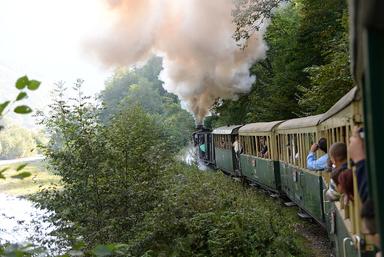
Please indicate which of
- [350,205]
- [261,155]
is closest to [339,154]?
[350,205]

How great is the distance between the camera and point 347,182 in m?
4.02

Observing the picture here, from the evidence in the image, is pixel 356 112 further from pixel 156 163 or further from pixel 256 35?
pixel 256 35

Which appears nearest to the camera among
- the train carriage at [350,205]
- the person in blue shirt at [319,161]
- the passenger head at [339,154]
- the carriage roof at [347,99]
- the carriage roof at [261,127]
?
the train carriage at [350,205]

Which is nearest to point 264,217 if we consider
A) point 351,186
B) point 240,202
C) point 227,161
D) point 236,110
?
point 240,202

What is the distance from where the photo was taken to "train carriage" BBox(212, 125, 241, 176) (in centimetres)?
2197

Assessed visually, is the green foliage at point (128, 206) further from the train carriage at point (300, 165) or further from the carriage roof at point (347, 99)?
the carriage roof at point (347, 99)

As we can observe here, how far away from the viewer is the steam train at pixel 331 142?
1.71m

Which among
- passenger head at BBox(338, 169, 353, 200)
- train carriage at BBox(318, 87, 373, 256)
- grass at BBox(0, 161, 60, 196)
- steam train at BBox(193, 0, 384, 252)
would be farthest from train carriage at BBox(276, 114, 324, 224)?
passenger head at BBox(338, 169, 353, 200)

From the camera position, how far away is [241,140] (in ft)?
66.5

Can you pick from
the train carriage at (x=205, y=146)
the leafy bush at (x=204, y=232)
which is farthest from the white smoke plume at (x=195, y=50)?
the leafy bush at (x=204, y=232)

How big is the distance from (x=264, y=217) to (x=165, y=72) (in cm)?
1816

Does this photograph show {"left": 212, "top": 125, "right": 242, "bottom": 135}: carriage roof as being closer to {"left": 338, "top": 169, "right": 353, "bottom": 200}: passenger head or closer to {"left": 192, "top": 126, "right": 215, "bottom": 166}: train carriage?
{"left": 192, "top": 126, "right": 215, "bottom": 166}: train carriage

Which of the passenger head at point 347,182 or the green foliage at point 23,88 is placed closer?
the green foliage at point 23,88

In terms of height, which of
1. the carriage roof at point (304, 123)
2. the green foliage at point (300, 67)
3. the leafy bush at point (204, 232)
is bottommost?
the leafy bush at point (204, 232)
